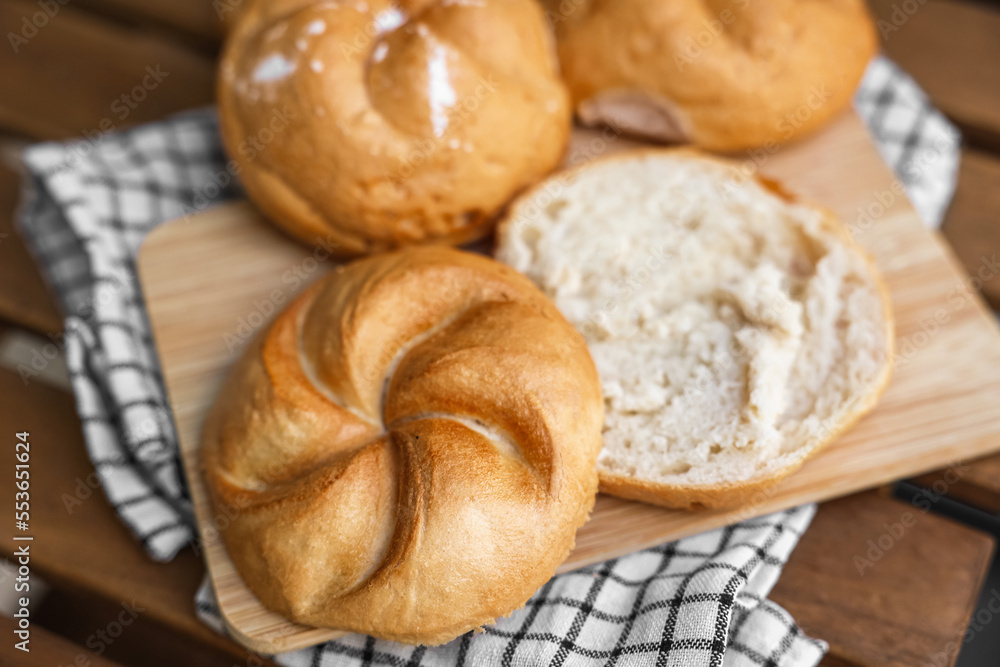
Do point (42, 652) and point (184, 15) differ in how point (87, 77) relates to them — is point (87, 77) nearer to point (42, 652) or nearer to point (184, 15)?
point (184, 15)

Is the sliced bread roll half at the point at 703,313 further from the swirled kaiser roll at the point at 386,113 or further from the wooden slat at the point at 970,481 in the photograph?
the wooden slat at the point at 970,481

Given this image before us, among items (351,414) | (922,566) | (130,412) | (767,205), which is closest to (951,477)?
(922,566)

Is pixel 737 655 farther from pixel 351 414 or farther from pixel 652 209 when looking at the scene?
pixel 652 209

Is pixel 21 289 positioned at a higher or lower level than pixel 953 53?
lower

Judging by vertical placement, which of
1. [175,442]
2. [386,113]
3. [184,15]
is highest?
[386,113]

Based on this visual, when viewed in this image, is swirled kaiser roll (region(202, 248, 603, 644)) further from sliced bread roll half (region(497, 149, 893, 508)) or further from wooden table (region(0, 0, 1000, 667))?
wooden table (region(0, 0, 1000, 667))

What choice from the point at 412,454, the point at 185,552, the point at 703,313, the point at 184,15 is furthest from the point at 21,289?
the point at 703,313

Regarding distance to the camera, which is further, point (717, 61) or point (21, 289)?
point (21, 289)
